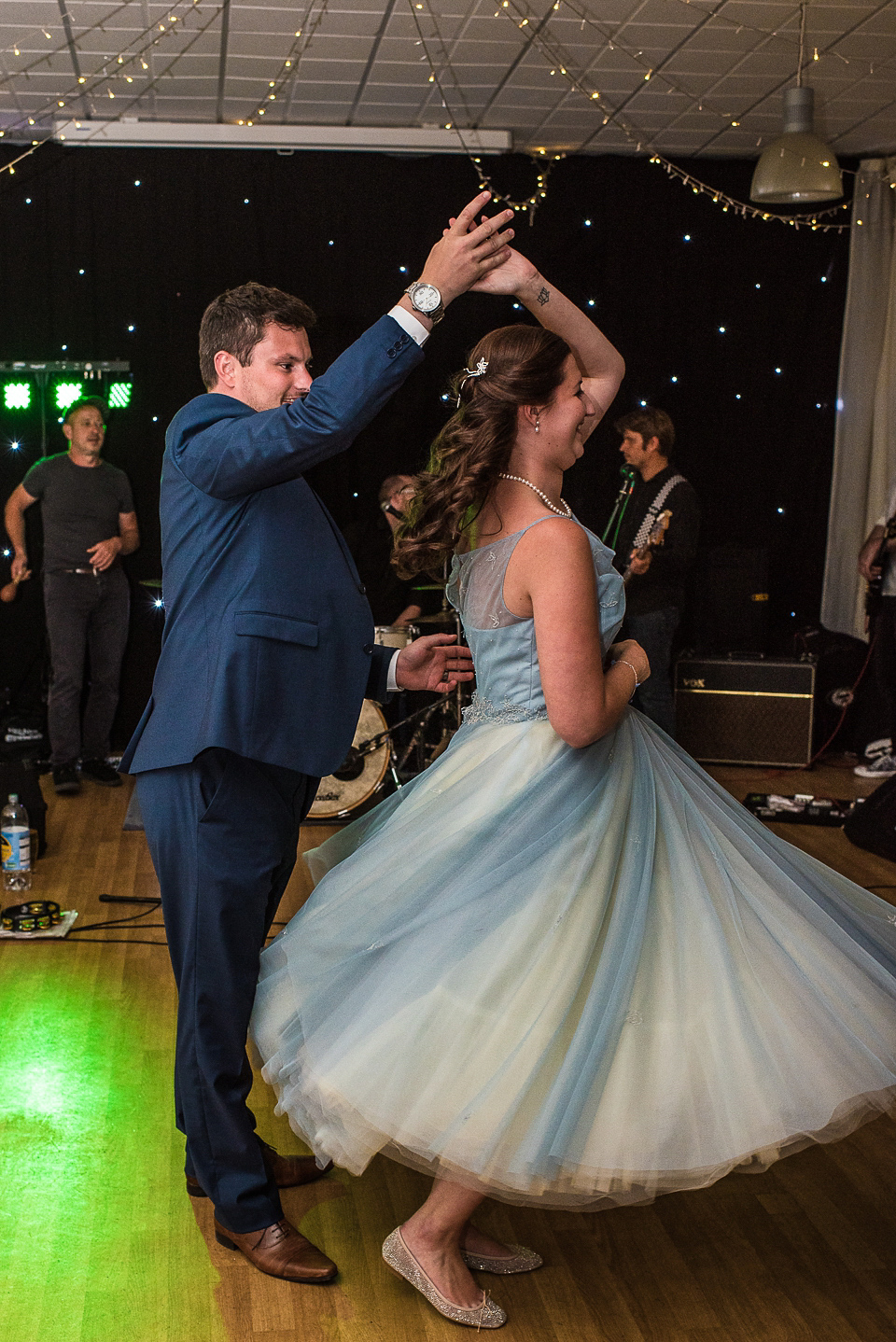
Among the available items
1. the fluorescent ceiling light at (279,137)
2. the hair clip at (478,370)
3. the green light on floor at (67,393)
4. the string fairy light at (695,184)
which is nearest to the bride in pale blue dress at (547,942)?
the hair clip at (478,370)

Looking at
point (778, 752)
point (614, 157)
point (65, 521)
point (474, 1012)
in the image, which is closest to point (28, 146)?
point (65, 521)

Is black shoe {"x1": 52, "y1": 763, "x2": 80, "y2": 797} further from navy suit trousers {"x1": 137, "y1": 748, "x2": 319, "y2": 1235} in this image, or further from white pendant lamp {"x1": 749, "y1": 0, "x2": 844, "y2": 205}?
white pendant lamp {"x1": 749, "y1": 0, "x2": 844, "y2": 205}

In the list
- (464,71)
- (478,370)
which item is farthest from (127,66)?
(478,370)

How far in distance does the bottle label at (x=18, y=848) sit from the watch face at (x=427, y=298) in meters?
3.20

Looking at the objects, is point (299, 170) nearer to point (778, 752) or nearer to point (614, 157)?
point (614, 157)

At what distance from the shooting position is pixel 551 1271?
2.22m

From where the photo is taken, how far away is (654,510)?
5.70 metres

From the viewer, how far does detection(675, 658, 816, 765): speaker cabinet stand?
641 centimetres

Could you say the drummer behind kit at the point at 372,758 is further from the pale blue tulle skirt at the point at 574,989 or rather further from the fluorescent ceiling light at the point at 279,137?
the pale blue tulle skirt at the point at 574,989

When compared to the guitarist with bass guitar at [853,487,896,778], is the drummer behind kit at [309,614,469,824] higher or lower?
lower

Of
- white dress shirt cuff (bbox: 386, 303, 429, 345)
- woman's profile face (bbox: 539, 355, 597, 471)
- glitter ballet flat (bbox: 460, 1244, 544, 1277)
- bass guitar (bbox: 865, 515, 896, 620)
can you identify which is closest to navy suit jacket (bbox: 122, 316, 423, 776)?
white dress shirt cuff (bbox: 386, 303, 429, 345)

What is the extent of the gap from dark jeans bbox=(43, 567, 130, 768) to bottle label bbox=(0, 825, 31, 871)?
154 cm

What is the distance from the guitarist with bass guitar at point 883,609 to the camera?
618 cm

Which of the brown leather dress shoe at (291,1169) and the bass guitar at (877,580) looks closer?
the brown leather dress shoe at (291,1169)
